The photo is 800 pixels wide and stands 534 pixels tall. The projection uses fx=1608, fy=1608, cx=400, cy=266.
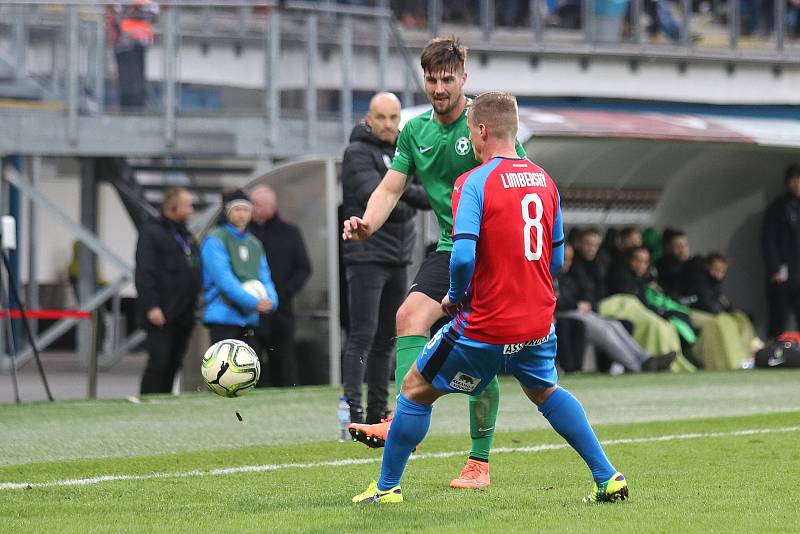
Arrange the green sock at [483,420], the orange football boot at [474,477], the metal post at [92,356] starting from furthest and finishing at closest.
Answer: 1. the metal post at [92,356]
2. the green sock at [483,420]
3. the orange football boot at [474,477]

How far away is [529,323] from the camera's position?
20.6 ft

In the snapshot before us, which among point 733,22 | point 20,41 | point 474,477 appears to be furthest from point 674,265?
point 474,477

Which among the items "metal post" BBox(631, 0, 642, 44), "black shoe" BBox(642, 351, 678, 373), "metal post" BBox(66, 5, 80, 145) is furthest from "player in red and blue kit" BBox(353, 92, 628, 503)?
"metal post" BBox(631, 0, 642, 44)

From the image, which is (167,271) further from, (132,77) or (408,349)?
(408,349)

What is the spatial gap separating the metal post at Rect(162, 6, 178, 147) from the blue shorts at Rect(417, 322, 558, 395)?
449 inches

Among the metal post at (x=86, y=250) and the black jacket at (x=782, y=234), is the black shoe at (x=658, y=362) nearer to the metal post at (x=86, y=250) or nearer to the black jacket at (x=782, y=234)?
the black jacket at (x=782, y=234)

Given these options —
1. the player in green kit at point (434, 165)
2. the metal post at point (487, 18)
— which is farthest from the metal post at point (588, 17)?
the player in green kit at point (434, 165)

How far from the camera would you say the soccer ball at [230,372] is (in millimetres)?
7535

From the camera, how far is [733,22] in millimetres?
28484

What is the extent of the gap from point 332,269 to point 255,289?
2.09 metres

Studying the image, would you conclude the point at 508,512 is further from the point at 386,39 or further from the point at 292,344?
the point at 386,39

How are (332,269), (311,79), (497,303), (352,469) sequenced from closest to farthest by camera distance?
(497,303)
(352,469)
(332,269)
(311,79)

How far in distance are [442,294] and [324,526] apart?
74.2 inches

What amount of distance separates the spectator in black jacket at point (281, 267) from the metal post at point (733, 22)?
16.1m
